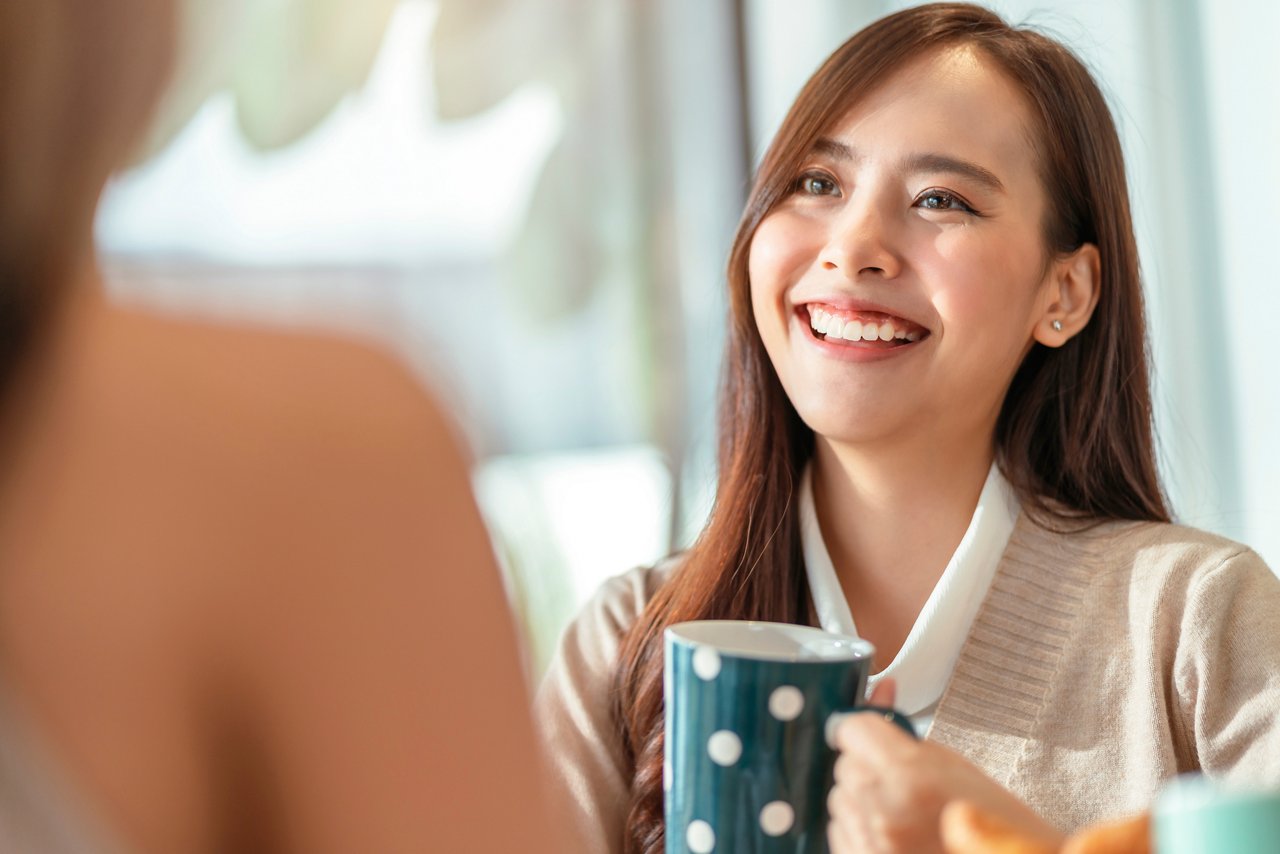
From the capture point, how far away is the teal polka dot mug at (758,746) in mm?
687

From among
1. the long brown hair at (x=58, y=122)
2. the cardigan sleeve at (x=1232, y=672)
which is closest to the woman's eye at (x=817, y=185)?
the cardigan sleeve at (x=1232, y=672)

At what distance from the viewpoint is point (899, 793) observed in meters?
0.65

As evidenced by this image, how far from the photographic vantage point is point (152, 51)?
0.54 metres

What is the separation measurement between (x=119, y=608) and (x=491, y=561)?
0.16 metres

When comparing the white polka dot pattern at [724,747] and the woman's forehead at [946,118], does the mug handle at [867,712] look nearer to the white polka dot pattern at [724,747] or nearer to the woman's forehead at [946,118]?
the white polka dot pattern at [724,747]

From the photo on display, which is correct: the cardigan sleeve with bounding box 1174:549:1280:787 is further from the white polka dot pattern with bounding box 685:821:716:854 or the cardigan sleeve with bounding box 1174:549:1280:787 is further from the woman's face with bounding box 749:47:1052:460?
the white polka dot pattern with bounding box 685:821:716:854

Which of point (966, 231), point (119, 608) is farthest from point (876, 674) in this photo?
point (119, 608)

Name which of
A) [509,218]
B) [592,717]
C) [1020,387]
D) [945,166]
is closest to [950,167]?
[945,166]

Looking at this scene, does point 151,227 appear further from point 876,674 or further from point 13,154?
point 13,154

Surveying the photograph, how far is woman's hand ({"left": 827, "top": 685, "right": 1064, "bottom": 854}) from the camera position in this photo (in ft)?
2.12

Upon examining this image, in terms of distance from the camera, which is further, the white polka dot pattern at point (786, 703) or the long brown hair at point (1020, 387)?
the long brown hair at point (1020, 387)

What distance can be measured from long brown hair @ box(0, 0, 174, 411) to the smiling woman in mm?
725

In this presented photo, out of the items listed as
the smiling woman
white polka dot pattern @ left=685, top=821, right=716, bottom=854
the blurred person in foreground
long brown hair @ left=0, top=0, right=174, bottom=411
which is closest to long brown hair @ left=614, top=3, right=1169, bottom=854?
the smiling woman

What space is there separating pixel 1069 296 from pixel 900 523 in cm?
30
